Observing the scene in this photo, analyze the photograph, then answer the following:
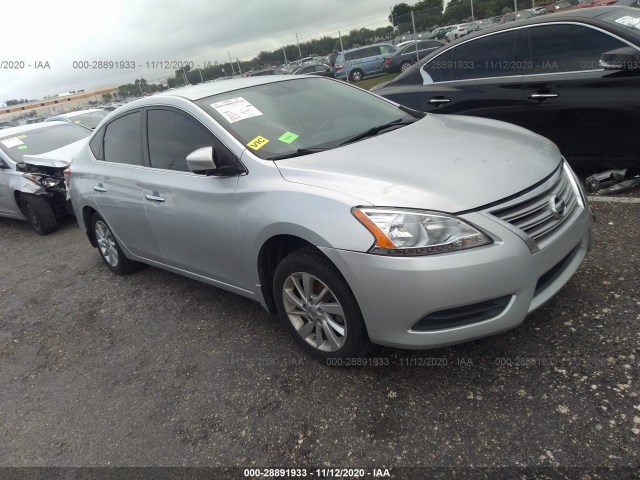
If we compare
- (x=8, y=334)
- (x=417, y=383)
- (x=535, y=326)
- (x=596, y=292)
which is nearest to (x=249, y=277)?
(x=417, y=383)

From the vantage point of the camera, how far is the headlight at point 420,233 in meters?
2.19

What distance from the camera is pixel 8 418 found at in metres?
3.00

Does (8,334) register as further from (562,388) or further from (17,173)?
(562,388)

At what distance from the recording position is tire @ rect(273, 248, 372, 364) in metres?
2.44

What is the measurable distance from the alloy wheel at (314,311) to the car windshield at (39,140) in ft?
20.8

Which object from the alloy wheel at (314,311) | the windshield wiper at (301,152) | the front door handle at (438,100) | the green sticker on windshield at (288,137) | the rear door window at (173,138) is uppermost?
the rear door window at (173,138)

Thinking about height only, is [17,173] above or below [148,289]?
above

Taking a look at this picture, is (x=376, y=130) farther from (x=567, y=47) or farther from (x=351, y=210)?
(x=567, y=47)

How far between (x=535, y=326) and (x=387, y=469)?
4.20 feet

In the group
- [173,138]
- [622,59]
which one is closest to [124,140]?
[173,138]

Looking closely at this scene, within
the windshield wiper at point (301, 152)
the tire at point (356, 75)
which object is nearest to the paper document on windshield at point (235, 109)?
the windshield wiper at point (301, 152)

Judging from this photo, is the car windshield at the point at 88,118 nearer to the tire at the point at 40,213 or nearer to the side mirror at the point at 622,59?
the tire at the point at 40,213

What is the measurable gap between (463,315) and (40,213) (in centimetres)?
657

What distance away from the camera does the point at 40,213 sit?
270 inches
